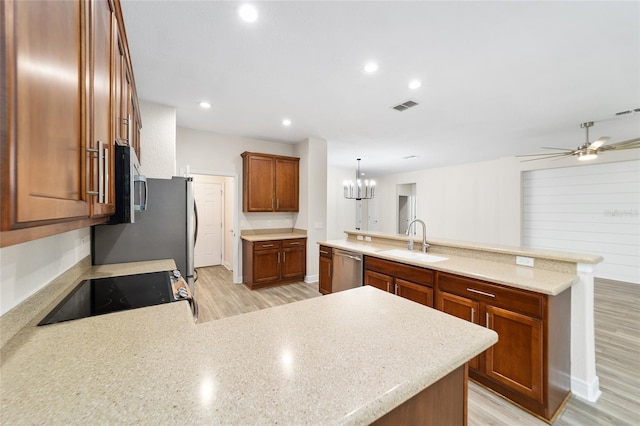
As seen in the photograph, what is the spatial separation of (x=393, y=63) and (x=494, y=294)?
84.2 inches

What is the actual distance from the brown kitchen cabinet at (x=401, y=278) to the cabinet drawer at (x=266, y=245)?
6.52 ft

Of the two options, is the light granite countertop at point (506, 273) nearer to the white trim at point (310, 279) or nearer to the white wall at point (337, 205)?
the white trim at point (310, 279)

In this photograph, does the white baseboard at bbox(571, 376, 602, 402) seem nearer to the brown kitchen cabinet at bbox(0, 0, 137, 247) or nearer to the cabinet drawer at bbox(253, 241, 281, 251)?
the brown kitchen cabinet at bbox(0, 0, 137, 247)

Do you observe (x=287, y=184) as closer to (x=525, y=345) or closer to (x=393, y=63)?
(x=393, y=63)

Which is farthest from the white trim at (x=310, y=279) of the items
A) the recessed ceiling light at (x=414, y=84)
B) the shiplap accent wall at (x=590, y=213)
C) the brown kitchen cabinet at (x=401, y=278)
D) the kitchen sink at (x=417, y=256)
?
the shiplap accent wall at (x=590, y=213)

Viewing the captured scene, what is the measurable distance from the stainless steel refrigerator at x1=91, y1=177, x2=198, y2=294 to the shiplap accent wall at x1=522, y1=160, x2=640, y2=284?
23.3 feet

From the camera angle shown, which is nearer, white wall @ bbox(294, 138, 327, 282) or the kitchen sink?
the kitchen sink

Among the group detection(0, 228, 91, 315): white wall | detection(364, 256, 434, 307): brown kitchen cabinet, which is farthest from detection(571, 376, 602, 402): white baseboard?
detection(0, 228, 91, 315): white wall

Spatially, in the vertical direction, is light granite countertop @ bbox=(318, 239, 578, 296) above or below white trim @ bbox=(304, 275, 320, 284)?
above

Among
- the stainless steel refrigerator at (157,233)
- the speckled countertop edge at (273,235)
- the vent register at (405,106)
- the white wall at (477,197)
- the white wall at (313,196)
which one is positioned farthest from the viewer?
the white wall at (477,197)

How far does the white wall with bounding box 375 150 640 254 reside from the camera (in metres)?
6.10

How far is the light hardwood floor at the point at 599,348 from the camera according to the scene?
5.90 feet

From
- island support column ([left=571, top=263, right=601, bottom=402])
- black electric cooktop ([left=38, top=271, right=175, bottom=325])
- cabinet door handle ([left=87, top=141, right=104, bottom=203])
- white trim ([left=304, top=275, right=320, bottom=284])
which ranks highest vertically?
cabinet door handle ([left=87, top=141, right=104, bottom=203])

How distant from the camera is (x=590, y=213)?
5.23m
